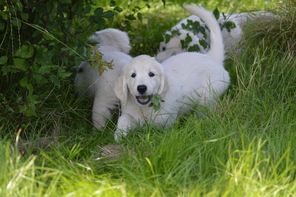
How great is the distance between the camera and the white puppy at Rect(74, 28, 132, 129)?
163 inches

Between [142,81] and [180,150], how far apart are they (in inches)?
33.4

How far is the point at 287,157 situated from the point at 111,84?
6.74 feet

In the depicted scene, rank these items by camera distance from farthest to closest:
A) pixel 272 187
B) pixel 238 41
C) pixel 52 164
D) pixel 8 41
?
1. pixel 238 41
2. pixel 8 41
3. pixel 52 164
4. pixel 272 187

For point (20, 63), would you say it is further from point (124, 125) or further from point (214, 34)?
point (214, 34)

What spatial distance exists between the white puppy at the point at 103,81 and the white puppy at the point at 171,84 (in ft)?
0.90

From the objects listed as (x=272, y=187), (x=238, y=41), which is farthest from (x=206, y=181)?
(x=238, y=41)

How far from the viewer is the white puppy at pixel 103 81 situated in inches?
163

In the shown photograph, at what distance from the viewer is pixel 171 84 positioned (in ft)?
13.1

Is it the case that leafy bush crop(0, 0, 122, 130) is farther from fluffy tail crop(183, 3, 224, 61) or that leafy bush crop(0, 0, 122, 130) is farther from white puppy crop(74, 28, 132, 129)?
fluffy tail crop(183, 3, 224, 61)

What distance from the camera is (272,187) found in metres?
2.47

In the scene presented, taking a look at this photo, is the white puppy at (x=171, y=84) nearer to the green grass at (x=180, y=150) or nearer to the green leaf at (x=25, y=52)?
the green grass at (x=180, y=150)

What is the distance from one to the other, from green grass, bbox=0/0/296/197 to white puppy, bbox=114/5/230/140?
16cm

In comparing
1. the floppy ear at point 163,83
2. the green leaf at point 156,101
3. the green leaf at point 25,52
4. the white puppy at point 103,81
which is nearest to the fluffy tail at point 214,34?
the white puppy at point 103,81

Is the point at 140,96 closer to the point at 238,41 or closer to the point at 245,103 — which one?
the point at 245,103
